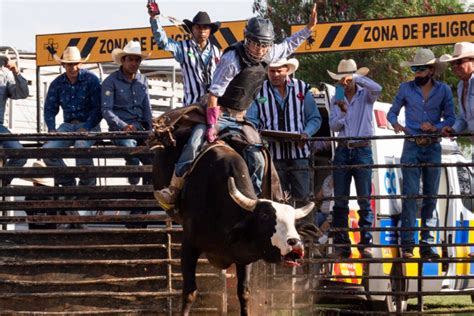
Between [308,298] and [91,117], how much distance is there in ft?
11.8

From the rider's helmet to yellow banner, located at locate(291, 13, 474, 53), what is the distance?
4183 millimetres

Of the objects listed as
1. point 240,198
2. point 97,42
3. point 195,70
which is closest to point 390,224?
point 195,70

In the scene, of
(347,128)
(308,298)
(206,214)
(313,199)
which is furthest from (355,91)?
(206,214)

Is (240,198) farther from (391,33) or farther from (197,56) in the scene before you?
(391,33)

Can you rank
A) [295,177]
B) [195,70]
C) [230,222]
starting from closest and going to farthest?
[230,222]
[195,70]
[295,177]

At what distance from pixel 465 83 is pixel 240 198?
11.8 ft

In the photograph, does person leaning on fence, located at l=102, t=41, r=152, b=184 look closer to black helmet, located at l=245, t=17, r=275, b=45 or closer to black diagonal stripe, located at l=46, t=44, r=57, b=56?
black helmet, located at l=245, t=17, r=275, b=45

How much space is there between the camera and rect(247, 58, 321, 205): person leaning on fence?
13.1 metres

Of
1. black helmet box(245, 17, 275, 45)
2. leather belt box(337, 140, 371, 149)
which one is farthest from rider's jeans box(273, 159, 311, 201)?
black helmet box(245, 17, 275, 45)

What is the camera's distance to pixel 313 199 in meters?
12.9

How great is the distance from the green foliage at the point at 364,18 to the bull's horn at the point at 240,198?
18.3 metres

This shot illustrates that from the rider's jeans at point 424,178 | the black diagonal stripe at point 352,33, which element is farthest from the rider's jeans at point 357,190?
the black diagonal stripe at point 352,33

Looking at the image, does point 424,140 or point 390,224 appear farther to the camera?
point 390,224

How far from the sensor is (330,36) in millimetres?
16047
